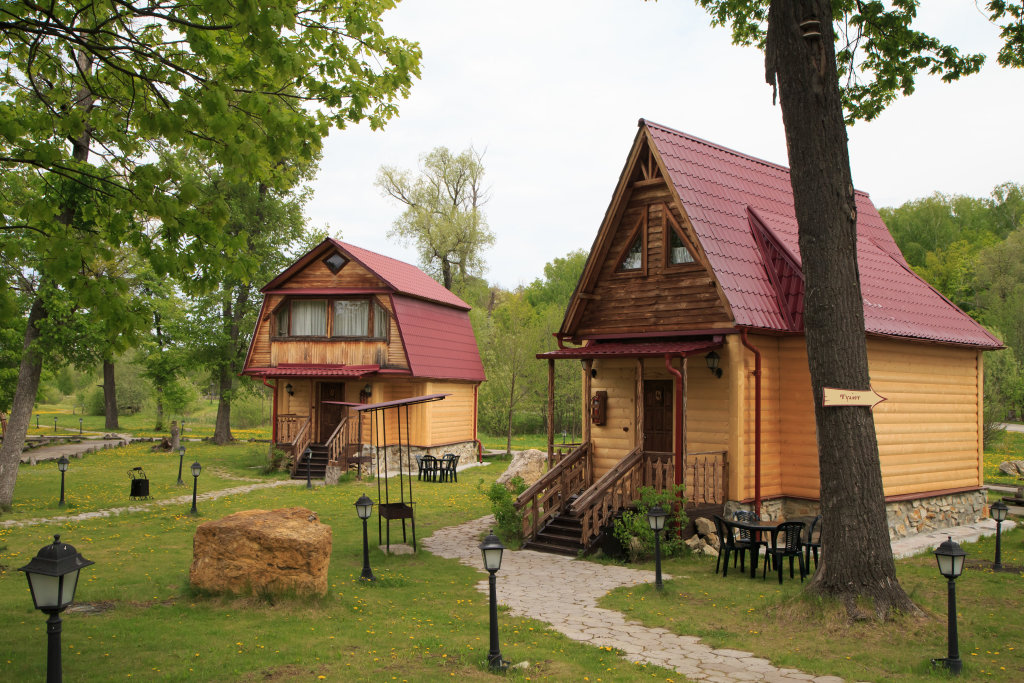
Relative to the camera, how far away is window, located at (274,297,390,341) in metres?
24.3

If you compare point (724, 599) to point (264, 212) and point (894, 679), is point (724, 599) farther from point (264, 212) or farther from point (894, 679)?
point (264, 212)

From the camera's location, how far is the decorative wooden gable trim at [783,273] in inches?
535

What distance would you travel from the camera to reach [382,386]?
2448 cm

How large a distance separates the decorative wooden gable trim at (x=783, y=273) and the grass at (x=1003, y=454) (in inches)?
571

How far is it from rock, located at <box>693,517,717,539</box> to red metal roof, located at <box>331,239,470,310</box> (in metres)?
13.6

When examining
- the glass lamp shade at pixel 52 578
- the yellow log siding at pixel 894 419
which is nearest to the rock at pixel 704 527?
the yellow log siding at pixel 894 419

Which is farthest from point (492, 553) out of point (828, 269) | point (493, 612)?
point (828, 269)

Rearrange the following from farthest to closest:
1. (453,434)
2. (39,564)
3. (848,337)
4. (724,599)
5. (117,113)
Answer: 1. (453,434)
2. (724,599)
3. (848,337)
4. (117,113)
5. (39,564)

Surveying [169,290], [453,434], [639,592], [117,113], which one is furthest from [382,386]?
[117,113]

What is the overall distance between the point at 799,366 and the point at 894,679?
7644 mm

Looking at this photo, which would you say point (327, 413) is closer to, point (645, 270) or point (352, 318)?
point (352, 318)

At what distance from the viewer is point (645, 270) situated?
575 inches

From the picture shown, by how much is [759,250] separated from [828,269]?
18.6 feet

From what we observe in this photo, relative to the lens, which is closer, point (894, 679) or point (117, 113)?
point (894, 679)
